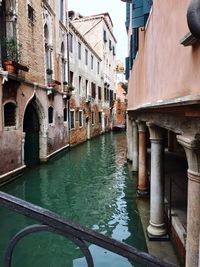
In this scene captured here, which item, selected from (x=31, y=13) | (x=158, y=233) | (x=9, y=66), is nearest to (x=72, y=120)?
(x=31, y=13)

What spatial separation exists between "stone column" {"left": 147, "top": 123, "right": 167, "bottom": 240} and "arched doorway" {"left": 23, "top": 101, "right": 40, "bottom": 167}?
28.4ft

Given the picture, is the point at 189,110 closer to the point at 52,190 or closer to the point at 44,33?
the point at 52,190

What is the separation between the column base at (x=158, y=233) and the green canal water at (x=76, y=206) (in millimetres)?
290

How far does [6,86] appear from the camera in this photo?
977 cm

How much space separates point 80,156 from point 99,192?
681 centimetres

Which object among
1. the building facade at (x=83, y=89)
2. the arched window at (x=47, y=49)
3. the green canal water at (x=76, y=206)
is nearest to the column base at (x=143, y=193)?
the green canal water at (x=76, y=206)

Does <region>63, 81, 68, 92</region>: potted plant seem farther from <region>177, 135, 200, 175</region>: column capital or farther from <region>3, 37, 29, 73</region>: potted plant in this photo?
<region>177, 135, 200, 175</region>: column capital

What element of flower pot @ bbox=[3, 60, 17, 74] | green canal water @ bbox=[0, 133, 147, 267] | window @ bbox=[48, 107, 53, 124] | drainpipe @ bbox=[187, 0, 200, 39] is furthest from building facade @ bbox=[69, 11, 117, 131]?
drainpipe @ bbox=[187, 0, 200, 39]

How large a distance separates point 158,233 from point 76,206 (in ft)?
9.75

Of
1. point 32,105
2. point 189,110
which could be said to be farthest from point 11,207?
point 32,105

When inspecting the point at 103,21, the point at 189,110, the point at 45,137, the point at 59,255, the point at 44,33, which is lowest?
the point at 59,255

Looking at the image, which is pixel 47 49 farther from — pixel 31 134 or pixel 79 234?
pixel 79 234

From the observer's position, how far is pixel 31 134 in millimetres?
13383

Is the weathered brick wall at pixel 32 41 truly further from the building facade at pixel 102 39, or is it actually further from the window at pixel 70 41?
the building facade at pixel 102 39
